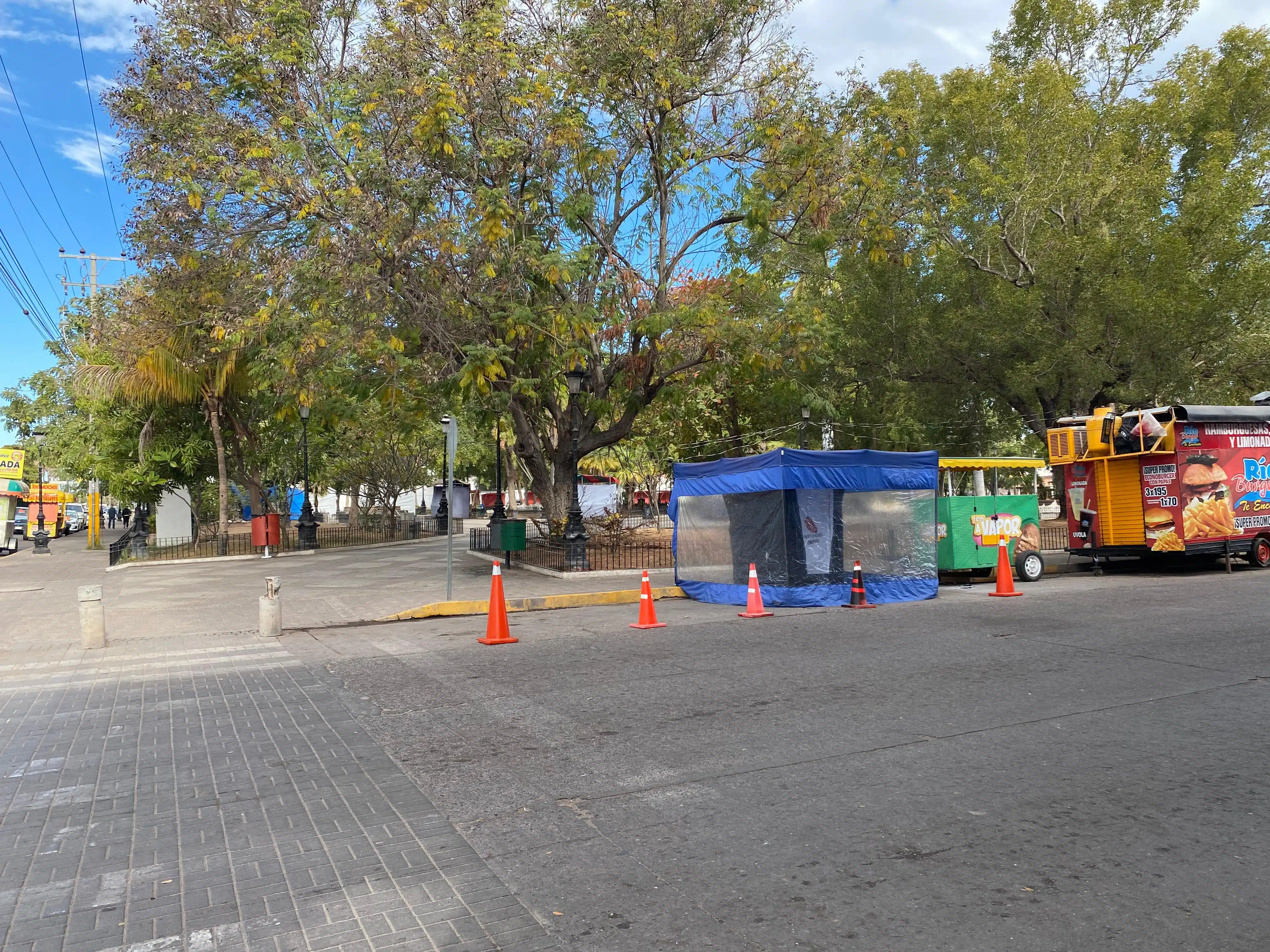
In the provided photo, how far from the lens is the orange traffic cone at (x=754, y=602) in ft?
44.1

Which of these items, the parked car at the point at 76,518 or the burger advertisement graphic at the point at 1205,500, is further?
the parked car at the point at 76,518

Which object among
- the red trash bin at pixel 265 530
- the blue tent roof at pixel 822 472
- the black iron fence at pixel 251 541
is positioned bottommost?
the black iron fence at pixel 251 541

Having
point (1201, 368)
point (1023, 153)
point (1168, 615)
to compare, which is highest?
point (1023, 153)

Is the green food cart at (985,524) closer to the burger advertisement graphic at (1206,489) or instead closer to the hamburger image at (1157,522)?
the hamburger image at (1157,522)

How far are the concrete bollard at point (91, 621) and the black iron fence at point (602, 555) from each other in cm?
964

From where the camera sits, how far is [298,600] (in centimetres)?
1634

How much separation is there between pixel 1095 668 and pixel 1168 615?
4.41 meters

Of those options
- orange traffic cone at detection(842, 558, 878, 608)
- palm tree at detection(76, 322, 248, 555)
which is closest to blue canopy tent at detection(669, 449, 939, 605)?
orange traffic cone at detection(842, 558, 878, 608)

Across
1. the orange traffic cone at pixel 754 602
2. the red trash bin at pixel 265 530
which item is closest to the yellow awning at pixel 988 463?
the orange traffic cone at pixel 754 602

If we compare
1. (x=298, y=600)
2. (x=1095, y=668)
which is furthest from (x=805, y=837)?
(x=298, y=600)

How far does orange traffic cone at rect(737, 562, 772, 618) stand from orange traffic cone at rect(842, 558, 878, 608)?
156 cm

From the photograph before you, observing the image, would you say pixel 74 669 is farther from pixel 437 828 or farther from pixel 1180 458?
pixel 1180 458

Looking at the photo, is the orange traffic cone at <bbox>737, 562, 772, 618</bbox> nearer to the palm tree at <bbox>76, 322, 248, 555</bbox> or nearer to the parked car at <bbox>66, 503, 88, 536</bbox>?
the palm tree at <bbox>76, 322, 248, 555</bbox>

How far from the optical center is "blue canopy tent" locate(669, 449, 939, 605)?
14523mm
